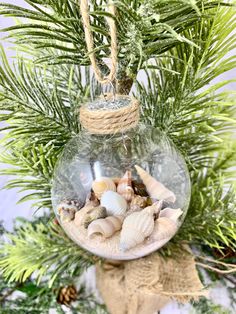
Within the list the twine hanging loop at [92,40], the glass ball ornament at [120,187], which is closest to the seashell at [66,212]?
the glass ball ornament at [120,187]

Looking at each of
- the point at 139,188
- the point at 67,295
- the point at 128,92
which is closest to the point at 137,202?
the point at 139,188

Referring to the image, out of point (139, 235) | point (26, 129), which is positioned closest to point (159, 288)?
point (139, 235)

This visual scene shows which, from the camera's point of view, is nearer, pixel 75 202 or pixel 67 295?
pixel 75 202

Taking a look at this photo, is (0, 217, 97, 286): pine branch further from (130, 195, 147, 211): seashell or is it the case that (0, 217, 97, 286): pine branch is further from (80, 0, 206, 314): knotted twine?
(130, 195, 147, 211): seashell

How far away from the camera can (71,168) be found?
48 centimetres

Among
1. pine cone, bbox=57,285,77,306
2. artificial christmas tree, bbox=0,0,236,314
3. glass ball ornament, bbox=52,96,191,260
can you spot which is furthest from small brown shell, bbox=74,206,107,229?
pine cone, bbox=57,285,77,306

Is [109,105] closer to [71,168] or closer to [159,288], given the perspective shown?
[71,168]

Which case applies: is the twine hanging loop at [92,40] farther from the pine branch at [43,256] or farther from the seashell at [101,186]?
the pine branch at [43,256]

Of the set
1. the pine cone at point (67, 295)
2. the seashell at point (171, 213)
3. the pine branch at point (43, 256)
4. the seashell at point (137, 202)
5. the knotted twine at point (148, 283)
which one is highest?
the seashell at point (137, 202)

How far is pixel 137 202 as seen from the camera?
466 millimetres

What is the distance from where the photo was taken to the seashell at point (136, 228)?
17.4 inches

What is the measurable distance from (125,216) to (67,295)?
9.8 inches

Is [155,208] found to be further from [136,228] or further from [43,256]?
[43,256]

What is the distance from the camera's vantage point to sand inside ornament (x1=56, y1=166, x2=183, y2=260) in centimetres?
45
